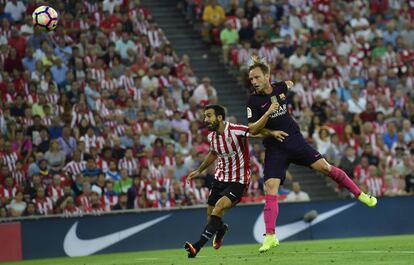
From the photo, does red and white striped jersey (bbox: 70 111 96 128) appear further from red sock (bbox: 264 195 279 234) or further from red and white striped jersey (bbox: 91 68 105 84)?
red sock (bbox: 264 195 279 234)

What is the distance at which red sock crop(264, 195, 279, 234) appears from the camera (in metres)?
14.8

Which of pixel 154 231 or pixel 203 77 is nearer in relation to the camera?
pixel 154 231

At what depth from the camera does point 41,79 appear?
85.5 feet

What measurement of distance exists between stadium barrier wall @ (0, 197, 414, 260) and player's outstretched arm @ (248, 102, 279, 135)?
818cm

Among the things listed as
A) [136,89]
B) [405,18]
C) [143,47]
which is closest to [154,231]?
[136,89]

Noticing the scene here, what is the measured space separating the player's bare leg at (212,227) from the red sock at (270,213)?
2.78ft

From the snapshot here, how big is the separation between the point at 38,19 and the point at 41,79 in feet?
19.4

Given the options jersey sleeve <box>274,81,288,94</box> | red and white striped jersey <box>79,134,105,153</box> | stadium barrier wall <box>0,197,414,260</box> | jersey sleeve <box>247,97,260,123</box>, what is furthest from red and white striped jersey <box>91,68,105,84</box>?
jersey sleeve <box>247,97,260,123</box>

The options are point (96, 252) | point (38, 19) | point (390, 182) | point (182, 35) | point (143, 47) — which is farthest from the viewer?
point (182, 35)

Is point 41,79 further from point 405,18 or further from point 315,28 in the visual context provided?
point 405,18

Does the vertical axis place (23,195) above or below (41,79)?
below

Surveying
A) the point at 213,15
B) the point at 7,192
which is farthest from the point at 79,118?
the point at 213,15

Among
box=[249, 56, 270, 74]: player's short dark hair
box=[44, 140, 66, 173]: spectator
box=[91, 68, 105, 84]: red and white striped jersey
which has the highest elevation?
box=[249, 56, 270, 74]: player's short dark hair

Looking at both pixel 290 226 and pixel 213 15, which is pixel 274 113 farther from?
pixel 213 15
